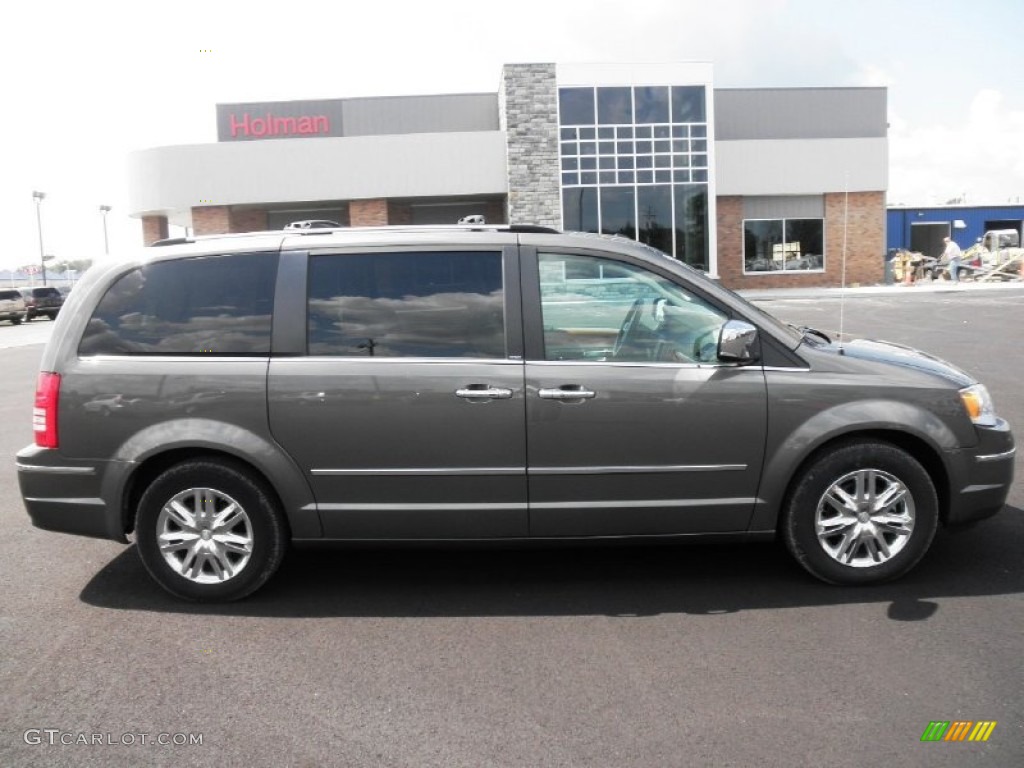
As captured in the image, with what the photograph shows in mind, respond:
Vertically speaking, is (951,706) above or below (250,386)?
below

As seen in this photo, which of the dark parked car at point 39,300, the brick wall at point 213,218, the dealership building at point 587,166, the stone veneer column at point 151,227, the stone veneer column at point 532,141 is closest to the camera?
the stone veneer column at point 532,141

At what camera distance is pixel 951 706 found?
10.9 feet

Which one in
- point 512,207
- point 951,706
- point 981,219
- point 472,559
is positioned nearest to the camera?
point 951,706

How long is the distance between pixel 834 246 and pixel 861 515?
114 feet

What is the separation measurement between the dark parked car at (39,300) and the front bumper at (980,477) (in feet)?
139

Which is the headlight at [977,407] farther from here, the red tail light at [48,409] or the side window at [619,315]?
the red tail light at [48,409]

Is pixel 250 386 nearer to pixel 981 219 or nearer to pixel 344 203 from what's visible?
pixel 344 203

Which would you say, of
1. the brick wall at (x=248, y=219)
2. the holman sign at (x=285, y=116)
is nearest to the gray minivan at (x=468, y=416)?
the holman sign at (x=285, y=116)

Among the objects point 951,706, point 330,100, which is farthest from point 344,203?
point 951,706

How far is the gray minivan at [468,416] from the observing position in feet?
14.3

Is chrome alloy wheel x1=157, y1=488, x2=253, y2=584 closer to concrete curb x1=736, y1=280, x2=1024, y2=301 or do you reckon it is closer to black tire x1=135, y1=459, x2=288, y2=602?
black tire x1=135, y1=459, x2=288, y2=602

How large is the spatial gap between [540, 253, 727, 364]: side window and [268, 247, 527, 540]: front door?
22cm

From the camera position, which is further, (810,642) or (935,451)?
(935,451)

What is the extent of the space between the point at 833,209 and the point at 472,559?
35.0m
